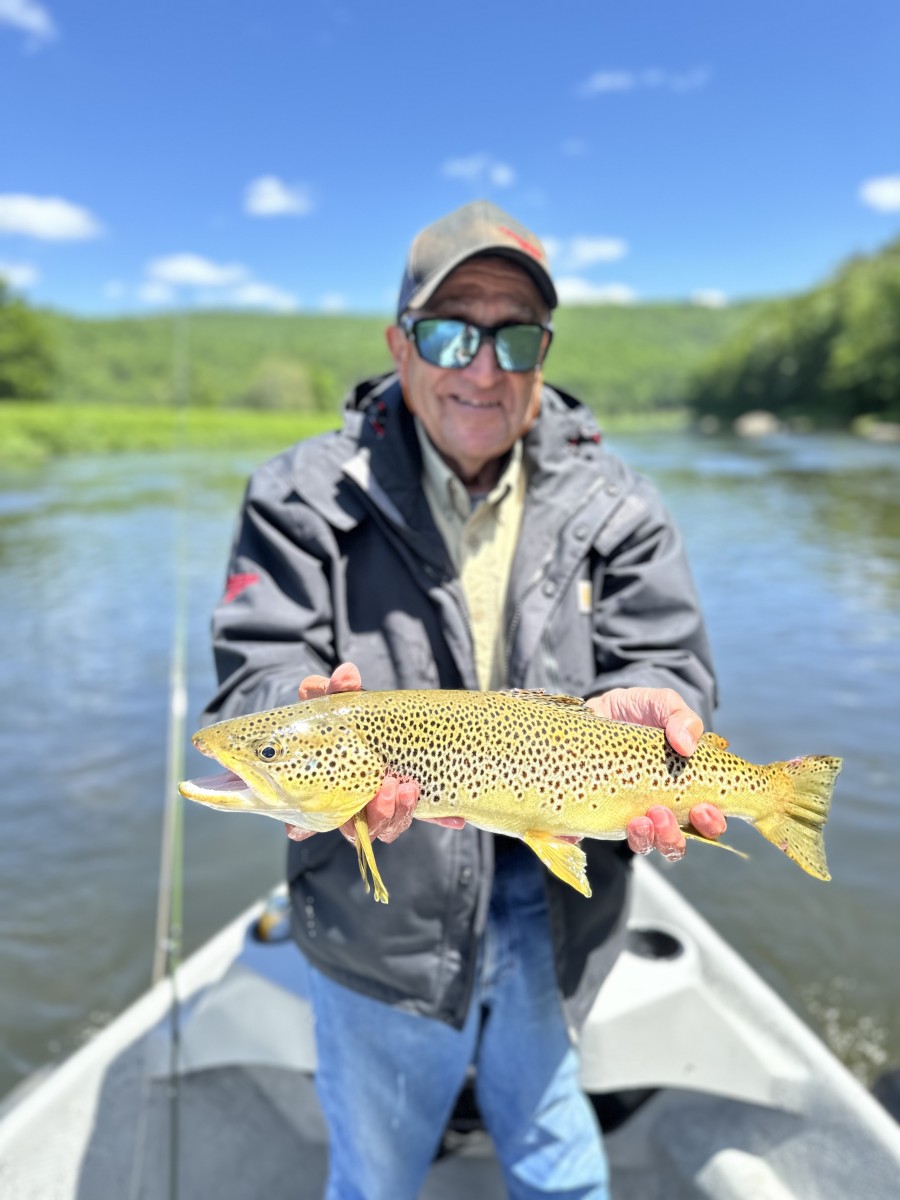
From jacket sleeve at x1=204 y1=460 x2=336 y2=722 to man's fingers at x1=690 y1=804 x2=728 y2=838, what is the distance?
1.13 m

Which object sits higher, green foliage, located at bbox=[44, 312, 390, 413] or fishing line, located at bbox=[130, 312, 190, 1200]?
green foliage, located at bbox=[44, 312, 390, 413]

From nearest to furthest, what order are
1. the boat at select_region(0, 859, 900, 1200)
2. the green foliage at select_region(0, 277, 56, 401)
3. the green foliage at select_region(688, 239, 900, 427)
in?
the boat at select_region(0, 859, 900, 1200) < the green foliage at select_region(688, 239, 900, 427) < the green foliage at select_region(0, 277, 56, 401)

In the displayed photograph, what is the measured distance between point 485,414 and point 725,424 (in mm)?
97900

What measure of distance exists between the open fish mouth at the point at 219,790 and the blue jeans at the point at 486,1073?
2.95 ft

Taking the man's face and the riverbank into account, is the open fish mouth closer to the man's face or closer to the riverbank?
the man's face

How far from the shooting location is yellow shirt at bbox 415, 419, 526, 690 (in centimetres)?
277

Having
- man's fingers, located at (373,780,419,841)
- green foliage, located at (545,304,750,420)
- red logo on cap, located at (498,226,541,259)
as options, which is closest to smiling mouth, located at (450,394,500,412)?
red logo on cap, located at (498,226,541,259)

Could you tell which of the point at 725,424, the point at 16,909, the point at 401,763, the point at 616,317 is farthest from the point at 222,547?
the point at 616,317

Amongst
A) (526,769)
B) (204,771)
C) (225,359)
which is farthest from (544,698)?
(225,359)

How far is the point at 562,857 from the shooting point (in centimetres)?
218

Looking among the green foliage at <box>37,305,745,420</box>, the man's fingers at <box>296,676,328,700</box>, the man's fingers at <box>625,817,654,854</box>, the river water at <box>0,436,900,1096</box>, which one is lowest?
the river water at <box>0,436,900,1096</box>

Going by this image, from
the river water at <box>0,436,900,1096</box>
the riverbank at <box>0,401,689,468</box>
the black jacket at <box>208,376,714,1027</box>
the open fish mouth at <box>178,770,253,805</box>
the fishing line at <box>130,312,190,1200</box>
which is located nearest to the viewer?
the open fish mouth at <box>178,770,253,805</box>

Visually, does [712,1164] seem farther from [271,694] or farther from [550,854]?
[271,694]

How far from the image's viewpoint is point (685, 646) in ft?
8.73
